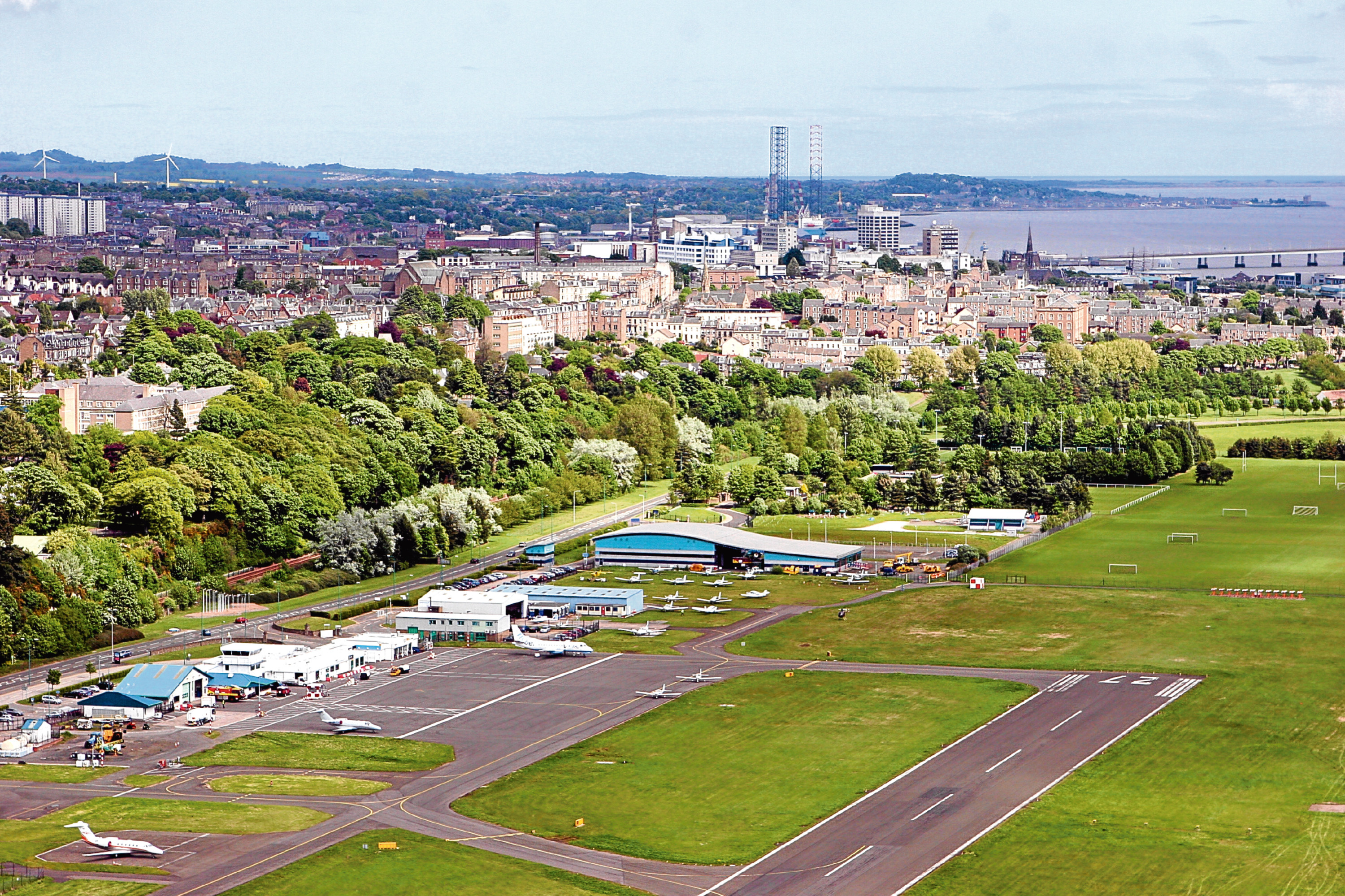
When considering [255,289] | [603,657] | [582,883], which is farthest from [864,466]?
[255,289]

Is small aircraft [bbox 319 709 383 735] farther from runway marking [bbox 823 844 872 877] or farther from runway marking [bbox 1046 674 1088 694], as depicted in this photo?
runway marking [bbox 1046 674 1088 694]

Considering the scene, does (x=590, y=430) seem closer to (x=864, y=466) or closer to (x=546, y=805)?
(x=864, y=466)

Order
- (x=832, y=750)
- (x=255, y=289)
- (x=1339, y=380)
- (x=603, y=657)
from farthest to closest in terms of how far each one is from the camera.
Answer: (x=255, y=289) → (x=1339, y=380) → (x=603, y=657) → (x=832, y=750)

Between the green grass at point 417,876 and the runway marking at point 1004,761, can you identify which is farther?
the runway marking at point 1004,761

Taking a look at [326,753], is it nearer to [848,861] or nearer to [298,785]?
[298,785]

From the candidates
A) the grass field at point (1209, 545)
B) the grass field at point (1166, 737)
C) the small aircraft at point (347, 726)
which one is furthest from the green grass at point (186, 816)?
the grass field at point (1209, 545)

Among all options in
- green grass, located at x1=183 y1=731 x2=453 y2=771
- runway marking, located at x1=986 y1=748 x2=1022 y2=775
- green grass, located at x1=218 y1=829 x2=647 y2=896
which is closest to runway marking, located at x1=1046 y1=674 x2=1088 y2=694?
runway marking, located at x1=986 y1=748 x2=1022 y2=775

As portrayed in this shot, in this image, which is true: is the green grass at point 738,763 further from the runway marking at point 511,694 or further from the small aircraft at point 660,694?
the runway marking at point 511,694
